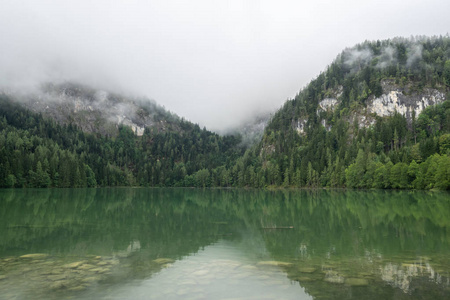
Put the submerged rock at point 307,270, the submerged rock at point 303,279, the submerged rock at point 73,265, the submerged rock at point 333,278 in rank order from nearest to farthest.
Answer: the submerged rock at point 333,278, the submerged rock at point 303,279, the submerged rock at point 307,270, the submerged rock at point 73,265

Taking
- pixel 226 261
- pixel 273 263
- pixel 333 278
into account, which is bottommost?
pixel 226 261

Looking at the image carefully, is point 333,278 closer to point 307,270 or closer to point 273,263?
point 307,270

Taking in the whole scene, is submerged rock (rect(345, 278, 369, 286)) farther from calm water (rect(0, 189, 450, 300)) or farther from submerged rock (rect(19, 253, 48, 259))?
submerged rock (rect(19, 253, 48, 259))

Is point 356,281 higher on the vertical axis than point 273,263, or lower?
higher

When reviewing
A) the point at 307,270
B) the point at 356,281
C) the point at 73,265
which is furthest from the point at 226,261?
the point at 73,265

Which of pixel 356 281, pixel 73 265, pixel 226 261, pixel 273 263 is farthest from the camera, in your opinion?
pixel 226 261

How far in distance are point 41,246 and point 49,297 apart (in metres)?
9.97

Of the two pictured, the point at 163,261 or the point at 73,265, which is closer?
the point at 73,265

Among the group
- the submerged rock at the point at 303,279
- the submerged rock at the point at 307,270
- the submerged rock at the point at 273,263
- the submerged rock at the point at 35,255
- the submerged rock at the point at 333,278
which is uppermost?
the submerged rock at the point at 333,278

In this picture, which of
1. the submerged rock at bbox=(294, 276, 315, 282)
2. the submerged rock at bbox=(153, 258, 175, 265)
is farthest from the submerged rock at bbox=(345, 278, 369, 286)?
the submerged rock at bbox=(153, 258, 175, 265)

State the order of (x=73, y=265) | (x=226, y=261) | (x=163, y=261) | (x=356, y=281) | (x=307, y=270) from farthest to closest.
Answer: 1. (x=226, y=261)
2. (x=163, y=261)
3. (x=73, y=265)
4. (x=307, y=270)
5. (x=356, y=281)

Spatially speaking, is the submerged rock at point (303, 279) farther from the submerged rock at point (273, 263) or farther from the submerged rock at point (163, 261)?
the submerged rock at point (163, 261)

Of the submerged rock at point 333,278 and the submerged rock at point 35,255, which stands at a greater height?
the submerged rock at point 333,278

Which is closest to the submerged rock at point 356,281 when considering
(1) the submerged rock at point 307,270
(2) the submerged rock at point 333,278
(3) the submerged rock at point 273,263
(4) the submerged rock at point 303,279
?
(2) the submerged rock at point 333,278
